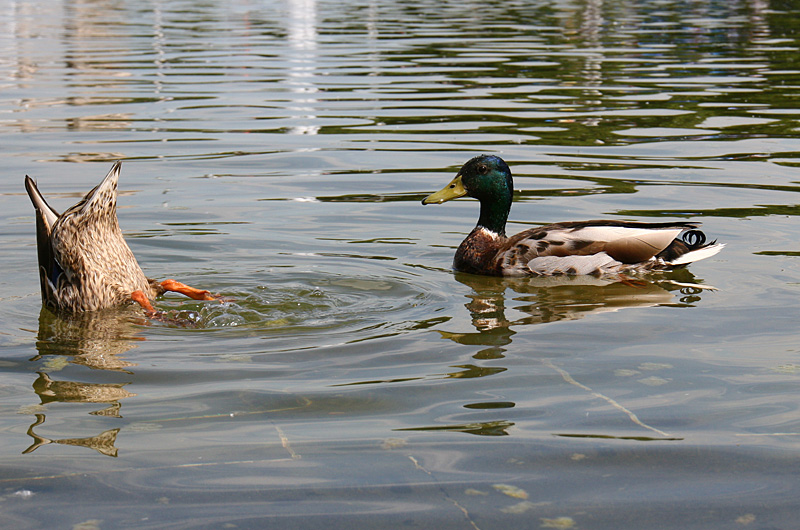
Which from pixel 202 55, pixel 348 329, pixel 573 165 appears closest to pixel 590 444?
pixel 348 329

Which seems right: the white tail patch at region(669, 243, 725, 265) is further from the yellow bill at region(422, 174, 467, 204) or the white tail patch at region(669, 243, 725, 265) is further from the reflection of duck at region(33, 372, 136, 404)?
the reflection of duck at region(33, 372, 136, 404)

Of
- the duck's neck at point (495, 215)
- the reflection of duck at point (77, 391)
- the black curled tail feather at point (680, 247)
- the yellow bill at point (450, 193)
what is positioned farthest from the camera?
the yellow bill at point (450, 193)

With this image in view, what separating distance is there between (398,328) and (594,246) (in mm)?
2070

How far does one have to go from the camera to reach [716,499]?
12.6 ft

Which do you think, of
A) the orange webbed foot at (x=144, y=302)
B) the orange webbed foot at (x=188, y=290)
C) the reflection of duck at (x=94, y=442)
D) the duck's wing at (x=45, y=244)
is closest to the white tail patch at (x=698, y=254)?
the orange webbed foot at (x=188, y=290)

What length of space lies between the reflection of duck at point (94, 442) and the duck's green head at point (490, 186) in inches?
171

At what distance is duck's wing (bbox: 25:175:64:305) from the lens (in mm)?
6539

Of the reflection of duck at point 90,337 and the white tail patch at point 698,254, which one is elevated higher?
→ the white tail patch at point 698,254

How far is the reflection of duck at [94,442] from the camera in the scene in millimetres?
4285

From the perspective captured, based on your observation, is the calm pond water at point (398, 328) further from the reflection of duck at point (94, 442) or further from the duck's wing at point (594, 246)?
the duck's wing at point (594, 246)

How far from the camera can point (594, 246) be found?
7.61 metres

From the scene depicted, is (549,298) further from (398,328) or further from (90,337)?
(90,337)

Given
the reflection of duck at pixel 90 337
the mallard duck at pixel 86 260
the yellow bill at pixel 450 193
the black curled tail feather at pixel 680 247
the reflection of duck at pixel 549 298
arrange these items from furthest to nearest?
the yellow bill at pixel 450 193 < the black curled tail feather at pixel 680 247 < the mallard duck at pixel 86 260 < the reflection of duck at pixel 549 298 < the reflection of duck at pixel 90 337

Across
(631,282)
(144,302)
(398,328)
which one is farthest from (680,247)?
(144,302)
